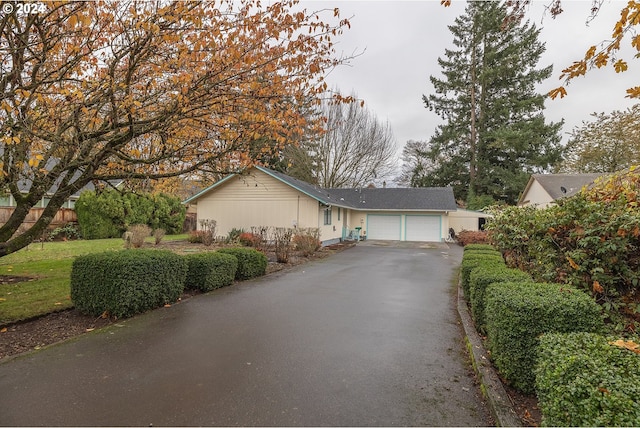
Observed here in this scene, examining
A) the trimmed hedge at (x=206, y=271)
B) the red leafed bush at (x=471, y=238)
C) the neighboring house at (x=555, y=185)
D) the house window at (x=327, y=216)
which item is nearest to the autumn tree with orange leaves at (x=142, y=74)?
the trimmed hedge at (x=206, y=271)

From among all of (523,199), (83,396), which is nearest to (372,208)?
(523,199)

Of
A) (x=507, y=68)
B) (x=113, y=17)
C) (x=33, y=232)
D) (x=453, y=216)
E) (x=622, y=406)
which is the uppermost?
(x=507, y=68)

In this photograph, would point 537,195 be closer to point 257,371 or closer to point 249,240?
point 249,240

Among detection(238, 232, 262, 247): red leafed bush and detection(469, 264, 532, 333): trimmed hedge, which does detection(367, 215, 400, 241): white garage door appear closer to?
detection(238, 232, 262, 247): red leafed bush

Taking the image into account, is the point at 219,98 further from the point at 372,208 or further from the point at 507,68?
the point at 507,68

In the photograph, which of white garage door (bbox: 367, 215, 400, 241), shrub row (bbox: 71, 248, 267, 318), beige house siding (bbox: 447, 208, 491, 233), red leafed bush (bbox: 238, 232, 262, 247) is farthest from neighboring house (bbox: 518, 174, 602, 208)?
shrub row (bbox: 71, 248, 267, 318)

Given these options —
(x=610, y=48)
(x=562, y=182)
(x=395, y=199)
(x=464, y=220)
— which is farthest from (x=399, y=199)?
(x=610, y=48)

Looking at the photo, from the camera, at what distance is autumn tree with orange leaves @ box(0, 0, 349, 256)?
192 inches

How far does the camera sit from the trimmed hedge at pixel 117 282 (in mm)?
5371

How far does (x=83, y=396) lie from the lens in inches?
124

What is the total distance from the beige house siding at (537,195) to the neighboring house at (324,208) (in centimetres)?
489

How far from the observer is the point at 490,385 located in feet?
11.1

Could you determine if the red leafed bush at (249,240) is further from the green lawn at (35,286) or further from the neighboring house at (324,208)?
the green lawn at (35,286)

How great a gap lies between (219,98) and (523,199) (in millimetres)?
25006
